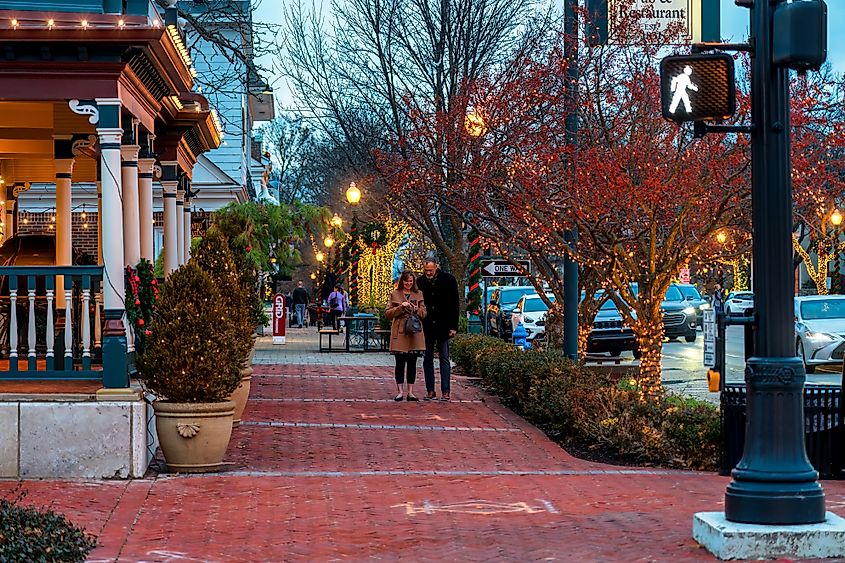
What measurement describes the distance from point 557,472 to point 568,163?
5.70 m

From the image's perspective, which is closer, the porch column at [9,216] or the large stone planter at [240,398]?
the large stone planter at [240,398]

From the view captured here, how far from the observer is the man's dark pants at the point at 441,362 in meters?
16.5

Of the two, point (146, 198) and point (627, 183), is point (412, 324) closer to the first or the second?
point (146, 198)

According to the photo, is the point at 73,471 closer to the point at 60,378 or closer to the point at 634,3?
the point at 60,378

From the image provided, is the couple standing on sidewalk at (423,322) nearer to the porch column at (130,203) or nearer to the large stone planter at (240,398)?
the large stone planter at (240,398)

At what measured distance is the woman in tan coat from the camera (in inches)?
639

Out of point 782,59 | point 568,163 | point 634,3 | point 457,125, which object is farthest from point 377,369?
point 782,59

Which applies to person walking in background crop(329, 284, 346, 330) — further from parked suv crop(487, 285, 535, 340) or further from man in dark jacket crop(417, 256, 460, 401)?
man in dark jacket crop(417, 256, 460, 401)

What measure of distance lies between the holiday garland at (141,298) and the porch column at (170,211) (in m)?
4.08

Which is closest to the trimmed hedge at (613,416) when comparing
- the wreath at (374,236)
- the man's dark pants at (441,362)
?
the man's dark pants at (441,362)

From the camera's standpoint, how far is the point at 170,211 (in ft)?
54.3

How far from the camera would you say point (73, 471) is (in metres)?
10.3

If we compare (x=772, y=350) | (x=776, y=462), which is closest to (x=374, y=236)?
(x=772, y=350)

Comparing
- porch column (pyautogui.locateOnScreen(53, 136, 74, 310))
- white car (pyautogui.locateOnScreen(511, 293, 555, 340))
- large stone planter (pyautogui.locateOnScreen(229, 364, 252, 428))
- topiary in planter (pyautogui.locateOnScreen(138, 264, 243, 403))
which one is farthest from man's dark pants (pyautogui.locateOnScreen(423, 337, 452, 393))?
white car (pyautogui.locateOnScreen(511, 293, 555, 340))
